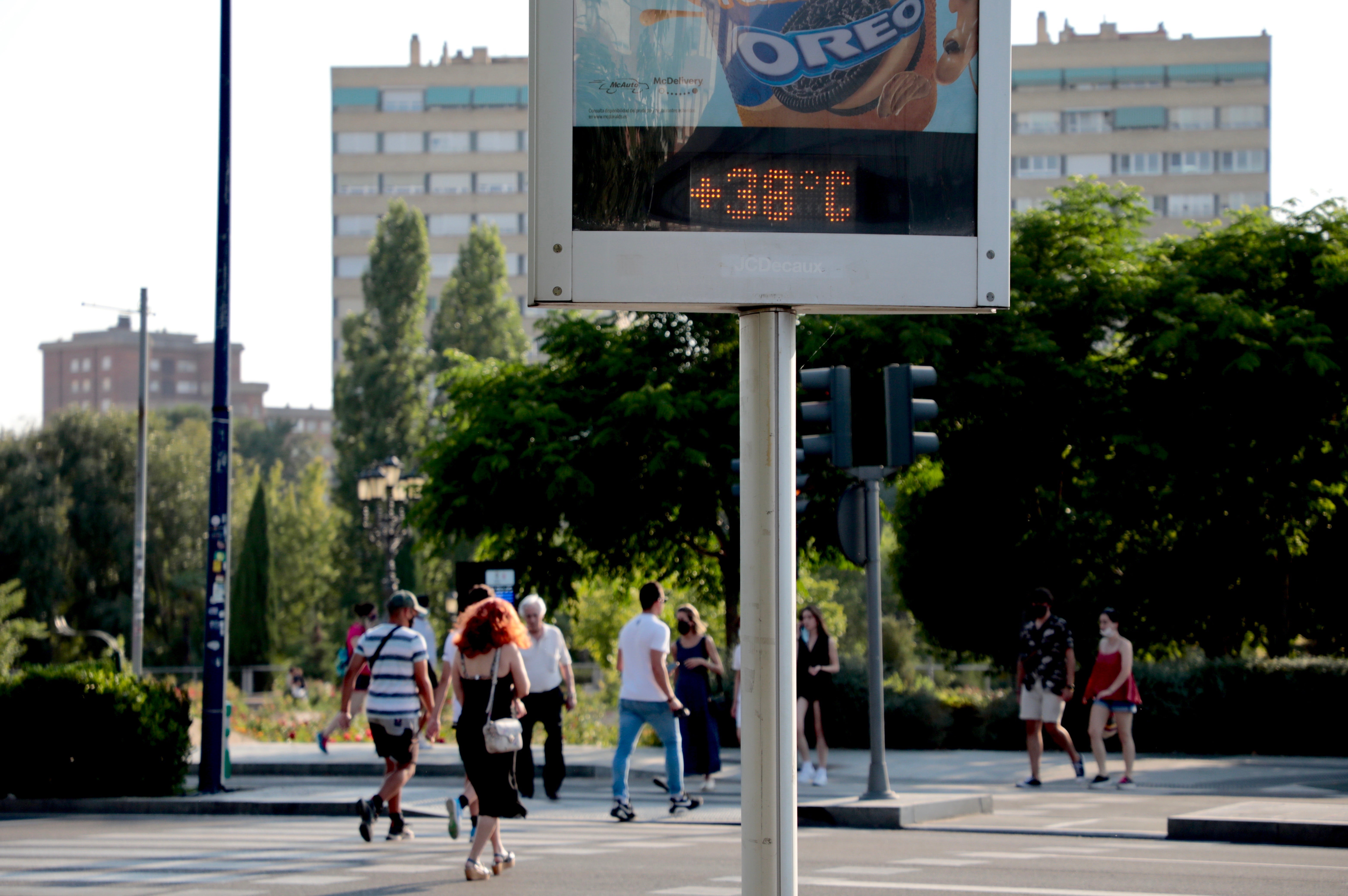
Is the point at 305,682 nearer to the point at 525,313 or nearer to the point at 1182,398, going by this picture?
the point at 1182,398

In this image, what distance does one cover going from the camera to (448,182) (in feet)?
287

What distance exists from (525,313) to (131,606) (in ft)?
157

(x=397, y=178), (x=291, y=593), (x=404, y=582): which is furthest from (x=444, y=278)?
(x=404, y=582)

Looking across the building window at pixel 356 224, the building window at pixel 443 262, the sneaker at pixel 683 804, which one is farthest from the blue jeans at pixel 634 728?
the building window at pixel 356 224

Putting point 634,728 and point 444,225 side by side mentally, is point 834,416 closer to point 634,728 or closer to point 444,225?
point 634,728

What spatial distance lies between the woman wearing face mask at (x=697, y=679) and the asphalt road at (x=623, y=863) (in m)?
1.92

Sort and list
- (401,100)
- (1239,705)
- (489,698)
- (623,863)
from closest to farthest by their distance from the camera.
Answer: (489,698) < (623,863) < (1239,705) < (401,100)

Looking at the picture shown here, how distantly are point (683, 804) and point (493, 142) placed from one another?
3102 inches

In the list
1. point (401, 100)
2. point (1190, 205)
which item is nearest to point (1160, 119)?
point (1190, 205)

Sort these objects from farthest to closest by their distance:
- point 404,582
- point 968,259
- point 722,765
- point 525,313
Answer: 1. point 525,313
2. point 404,582
3. point 722,765
4. point 968,259

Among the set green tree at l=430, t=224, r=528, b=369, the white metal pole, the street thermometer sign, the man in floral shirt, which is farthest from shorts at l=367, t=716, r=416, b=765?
green tree at l=430, t=224, r=528, b=369

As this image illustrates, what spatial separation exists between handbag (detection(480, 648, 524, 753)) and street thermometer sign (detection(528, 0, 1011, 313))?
19.4 feet

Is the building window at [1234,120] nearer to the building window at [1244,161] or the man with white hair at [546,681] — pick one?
the building window at [1244,161]

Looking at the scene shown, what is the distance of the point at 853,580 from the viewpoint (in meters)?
59.5
